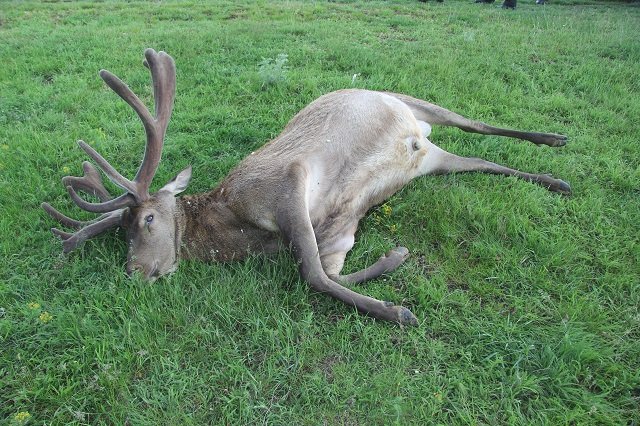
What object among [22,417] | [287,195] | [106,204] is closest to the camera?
[22,417]

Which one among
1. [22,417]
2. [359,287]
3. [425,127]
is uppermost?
[425,127]

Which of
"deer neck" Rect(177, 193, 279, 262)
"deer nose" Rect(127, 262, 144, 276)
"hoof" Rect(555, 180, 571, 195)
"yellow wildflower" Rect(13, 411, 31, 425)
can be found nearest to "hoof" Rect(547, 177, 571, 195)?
"hoof" Rect(555, 180, 571, 195)

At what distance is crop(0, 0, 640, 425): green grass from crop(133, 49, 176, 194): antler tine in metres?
0.64

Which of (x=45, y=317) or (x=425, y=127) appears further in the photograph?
(x=425, y=127)

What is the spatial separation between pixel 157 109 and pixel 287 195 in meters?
1.31

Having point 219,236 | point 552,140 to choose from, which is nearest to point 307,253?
point 219,236

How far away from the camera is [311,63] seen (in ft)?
24.7

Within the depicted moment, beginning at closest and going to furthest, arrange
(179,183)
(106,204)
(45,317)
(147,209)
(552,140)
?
(45,317), (106,204), (147,209), (179,183), (552,140)

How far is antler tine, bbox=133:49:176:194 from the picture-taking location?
13.0ft

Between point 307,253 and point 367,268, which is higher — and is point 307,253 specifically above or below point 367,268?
above

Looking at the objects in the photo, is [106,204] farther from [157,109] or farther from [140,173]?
[157,109]

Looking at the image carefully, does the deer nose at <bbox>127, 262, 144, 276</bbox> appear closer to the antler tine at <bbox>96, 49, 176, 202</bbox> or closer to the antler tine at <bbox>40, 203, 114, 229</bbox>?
the antler tine at <bbox>96, 49, 176, 202</bbox>

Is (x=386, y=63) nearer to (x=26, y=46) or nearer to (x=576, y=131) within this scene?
(x=576, y=131)

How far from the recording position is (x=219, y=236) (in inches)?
161
